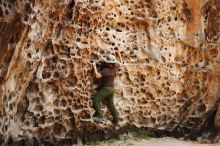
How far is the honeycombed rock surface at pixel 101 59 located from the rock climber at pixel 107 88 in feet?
0.29

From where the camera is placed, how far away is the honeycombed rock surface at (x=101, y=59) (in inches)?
240

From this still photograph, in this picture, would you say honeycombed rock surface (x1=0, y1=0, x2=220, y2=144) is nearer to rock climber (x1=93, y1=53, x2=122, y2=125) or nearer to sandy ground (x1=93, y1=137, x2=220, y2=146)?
rock climber (x1=93, y1=53, x2=122, y2=125)

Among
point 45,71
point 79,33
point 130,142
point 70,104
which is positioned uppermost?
point 79,33

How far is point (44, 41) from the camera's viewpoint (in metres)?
6.32

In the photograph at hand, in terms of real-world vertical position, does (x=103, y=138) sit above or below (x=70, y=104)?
below

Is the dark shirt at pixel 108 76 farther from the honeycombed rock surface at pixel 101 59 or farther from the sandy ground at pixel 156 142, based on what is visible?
the sandy ground at pixel 156 142

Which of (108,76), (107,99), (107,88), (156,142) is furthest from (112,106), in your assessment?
A: (156,142)

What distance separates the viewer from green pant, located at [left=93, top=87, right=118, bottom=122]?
683cm

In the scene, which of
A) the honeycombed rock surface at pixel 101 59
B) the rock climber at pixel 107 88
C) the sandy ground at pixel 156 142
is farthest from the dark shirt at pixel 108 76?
the sandy ground at pixel 156 142

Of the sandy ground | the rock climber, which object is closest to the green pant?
the rock climber

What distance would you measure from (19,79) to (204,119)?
9.99ft

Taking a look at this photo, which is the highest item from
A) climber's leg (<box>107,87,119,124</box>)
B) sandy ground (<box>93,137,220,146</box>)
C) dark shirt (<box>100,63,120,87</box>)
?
dark shirt (<box>100,63,120,87</box>)

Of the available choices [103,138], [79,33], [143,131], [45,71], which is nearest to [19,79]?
[45,71]

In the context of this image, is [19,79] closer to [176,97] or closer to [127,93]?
[127,93]
